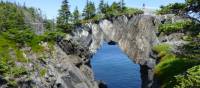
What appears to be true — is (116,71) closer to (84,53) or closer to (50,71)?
(84,53)

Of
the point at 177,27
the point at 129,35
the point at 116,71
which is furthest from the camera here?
the point at 116,71

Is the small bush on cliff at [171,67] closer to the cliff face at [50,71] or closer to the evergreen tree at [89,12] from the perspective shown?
the cliff face at [50,71]

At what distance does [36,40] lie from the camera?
74.1 metres

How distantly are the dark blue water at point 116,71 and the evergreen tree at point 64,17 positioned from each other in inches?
839

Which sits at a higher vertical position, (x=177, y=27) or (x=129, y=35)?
(x=177, y=27)

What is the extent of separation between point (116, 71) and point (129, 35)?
118ft

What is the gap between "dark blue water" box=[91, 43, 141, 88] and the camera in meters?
110

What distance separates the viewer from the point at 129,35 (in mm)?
97562

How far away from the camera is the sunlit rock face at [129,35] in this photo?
94.3 m

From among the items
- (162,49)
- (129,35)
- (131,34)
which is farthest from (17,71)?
(129,35)

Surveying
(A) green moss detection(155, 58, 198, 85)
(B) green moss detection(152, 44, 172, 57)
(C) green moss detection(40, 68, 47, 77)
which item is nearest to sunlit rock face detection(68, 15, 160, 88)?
(C) green moss detection(40, 68, 47, 77)

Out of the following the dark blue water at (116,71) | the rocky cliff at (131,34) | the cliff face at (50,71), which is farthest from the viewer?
the dark blue water at (116,71)

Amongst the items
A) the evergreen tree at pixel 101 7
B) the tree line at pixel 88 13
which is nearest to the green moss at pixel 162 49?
the tree line at pixel 88 13

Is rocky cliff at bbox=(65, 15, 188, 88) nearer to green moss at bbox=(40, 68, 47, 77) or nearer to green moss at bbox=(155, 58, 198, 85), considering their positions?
green moss at bbox=(40, 68, 47, 77)
